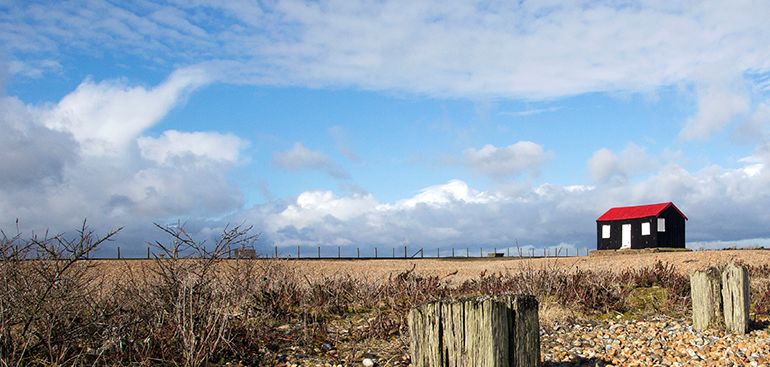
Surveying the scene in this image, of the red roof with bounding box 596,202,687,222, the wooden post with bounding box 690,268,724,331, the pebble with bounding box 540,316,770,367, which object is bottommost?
the pebble with bounding box 540,316,770,367

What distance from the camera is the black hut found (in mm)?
32969

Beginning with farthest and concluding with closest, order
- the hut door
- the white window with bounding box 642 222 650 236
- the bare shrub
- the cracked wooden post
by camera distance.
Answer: the hut door
the white window with bounding box 642 222 650 236
the bare shrub
the cracked wooden post

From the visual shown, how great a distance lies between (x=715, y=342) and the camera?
18.7 feet

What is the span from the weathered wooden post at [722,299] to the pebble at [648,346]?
0.14m

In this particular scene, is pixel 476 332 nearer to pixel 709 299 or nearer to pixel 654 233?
pixel 709 299

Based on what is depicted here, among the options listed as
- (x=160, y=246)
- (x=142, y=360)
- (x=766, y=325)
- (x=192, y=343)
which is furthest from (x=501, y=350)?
(x=766, y=325)

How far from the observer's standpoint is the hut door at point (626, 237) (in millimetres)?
34562

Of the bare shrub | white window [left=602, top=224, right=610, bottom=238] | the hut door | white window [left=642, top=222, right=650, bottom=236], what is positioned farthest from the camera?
white window [left=602, top=224, right=610, bottom=238]

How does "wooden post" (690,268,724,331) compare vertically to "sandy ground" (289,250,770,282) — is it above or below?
above

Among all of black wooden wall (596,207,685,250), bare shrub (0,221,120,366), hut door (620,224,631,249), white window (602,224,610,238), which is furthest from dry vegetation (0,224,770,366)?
white window (602,224,610,238)

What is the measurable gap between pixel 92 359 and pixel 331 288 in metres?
3.51

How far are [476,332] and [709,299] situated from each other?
14.0 ft

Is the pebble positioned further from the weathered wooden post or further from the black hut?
the black hut

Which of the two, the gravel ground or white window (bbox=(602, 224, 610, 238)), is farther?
white window (bbox=(602, 224, 610, 238))
